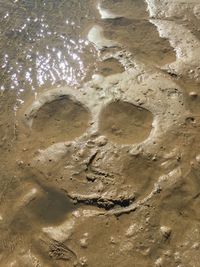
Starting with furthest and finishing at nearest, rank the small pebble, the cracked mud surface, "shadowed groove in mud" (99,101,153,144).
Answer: the small pebble, "shadowed groove in mud" (99,101,153,144), the cracked mud surface

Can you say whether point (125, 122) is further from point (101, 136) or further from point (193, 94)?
point (193, 94)

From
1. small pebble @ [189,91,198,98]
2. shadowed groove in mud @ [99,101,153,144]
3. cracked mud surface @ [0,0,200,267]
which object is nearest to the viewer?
cracked mud surface @ [0,0,200,267]

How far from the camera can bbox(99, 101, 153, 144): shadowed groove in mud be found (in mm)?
3045

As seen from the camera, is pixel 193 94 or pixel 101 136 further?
pixel 193 94

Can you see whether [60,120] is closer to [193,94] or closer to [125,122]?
[125,122]

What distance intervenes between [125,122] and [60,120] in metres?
0.54

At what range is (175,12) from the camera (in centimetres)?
413

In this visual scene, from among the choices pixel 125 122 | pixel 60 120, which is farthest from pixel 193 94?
pixel 60 120

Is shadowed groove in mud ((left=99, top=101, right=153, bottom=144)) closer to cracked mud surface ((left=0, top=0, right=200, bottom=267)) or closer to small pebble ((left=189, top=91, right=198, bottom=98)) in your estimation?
cracked mud surface ((left=0, top=0, right=200, bottom=267))

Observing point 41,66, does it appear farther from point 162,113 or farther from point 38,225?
point 38,225

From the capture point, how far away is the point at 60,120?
3.23m

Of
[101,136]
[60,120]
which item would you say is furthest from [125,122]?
[60,120]

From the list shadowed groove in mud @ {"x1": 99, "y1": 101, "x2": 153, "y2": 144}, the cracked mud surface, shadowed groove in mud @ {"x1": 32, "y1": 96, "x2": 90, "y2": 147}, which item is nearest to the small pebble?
the cracked mud surface

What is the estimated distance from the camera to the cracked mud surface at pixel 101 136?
8.42 feet
